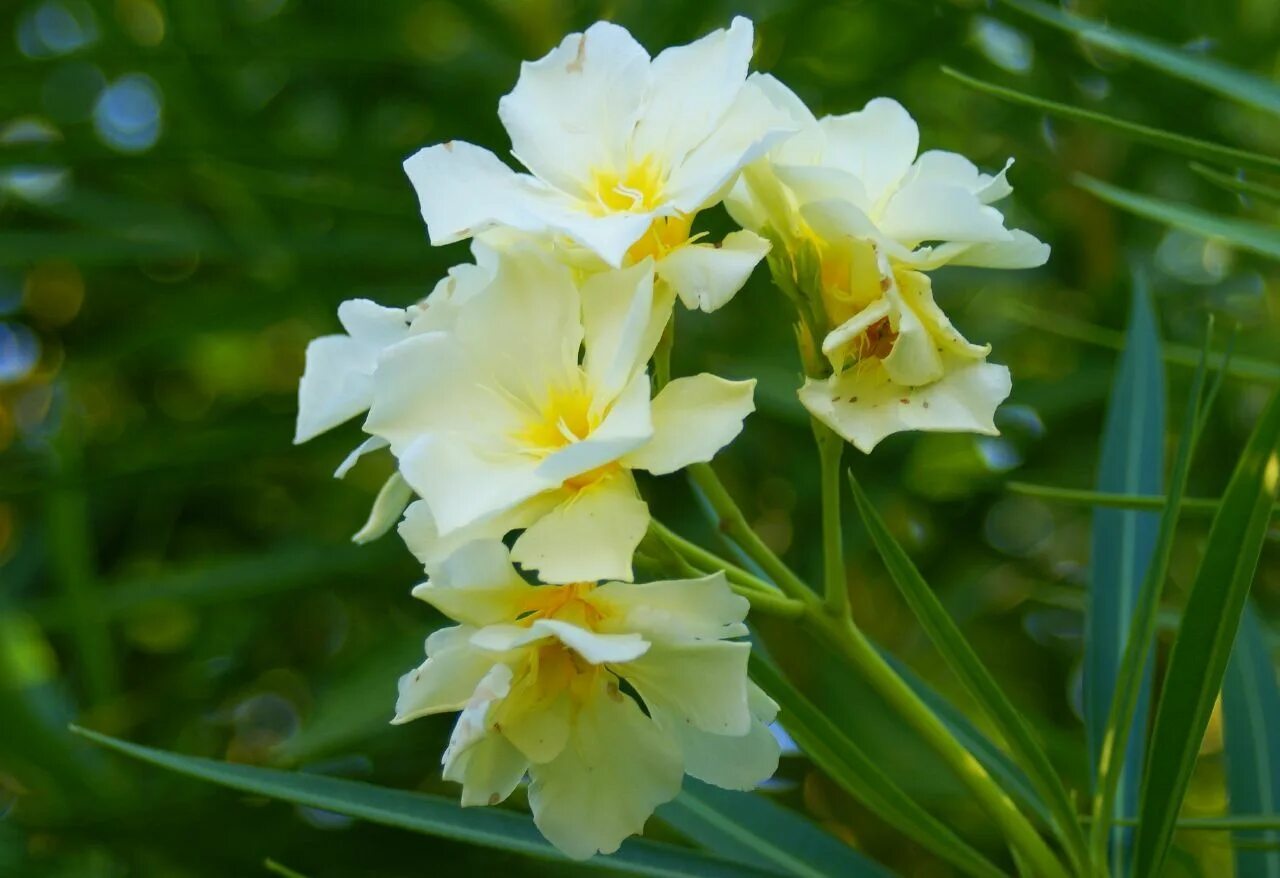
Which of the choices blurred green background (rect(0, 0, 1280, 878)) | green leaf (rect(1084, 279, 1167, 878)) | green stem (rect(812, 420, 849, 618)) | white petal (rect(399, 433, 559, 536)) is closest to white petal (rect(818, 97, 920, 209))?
green stem (rect(812, 420, 849, 618))

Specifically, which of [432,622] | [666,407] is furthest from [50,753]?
[666,407]

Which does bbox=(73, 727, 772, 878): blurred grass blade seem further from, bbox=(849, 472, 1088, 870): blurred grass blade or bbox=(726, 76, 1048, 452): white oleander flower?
bbox=(726, 76, 1048, 452): white oleander flower

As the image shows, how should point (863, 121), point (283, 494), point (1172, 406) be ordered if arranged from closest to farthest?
point (863, 121)
point (1172, 406)
point (283, 494)

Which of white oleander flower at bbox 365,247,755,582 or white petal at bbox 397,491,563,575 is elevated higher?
white oleander flower at bbox 365,247,755,582

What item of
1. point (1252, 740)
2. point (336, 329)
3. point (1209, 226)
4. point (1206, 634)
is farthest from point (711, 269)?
point (336, 329)

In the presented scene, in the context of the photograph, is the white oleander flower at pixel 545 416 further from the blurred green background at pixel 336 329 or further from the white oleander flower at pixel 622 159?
the blurred green background at pixel 336 329

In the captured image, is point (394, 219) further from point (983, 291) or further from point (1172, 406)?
point (1172, 406)

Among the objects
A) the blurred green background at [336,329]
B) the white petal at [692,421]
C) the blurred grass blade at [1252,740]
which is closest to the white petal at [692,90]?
the white petal at [692,421]

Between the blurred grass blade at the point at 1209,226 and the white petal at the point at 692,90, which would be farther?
the blurred grass blade at the point at 1209,226
